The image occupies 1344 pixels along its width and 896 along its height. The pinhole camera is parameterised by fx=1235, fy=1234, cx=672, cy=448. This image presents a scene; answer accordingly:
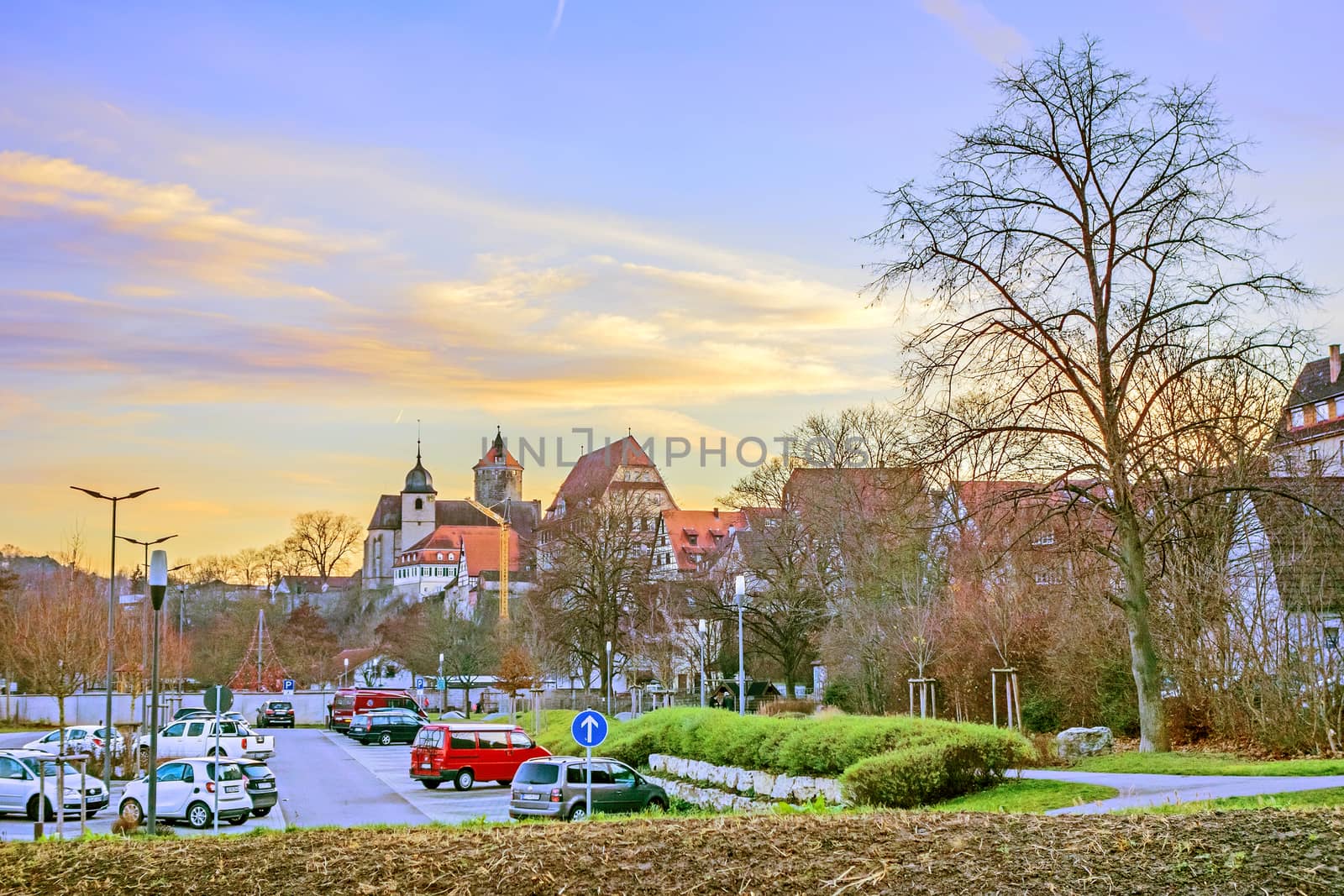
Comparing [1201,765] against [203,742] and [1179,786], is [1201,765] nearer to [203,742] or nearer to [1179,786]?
[1179,786]

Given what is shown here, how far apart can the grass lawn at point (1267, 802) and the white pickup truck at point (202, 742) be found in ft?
104

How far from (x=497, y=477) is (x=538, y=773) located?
16274 cm

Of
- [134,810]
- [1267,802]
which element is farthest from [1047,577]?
[134,810]

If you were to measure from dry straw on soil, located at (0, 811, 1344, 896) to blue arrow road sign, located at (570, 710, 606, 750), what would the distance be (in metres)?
9.02

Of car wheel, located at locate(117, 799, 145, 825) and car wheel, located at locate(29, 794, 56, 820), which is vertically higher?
car wheel, located at locate(117, 799, 145, 825)

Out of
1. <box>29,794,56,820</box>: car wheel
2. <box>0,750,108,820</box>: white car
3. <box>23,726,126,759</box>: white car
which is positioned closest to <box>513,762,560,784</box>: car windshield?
<box>0,750,108,820</box>: white car

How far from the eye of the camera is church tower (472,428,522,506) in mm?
184875

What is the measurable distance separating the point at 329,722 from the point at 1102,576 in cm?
4707

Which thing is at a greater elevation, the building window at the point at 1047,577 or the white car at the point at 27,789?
the building window at the point at 1047,577

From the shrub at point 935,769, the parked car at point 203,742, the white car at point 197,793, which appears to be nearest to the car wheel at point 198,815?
the white car at point 197,793

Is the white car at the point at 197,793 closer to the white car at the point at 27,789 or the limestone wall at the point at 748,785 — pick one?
the white car at the point at 27,789

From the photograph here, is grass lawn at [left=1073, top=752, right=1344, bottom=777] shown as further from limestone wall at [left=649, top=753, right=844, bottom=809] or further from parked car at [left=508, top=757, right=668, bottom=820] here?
parked car at [left=508, top=757, right=668, bottom=820]

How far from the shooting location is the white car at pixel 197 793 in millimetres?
25875

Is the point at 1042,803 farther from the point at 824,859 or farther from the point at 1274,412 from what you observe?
the point at 1274,412
